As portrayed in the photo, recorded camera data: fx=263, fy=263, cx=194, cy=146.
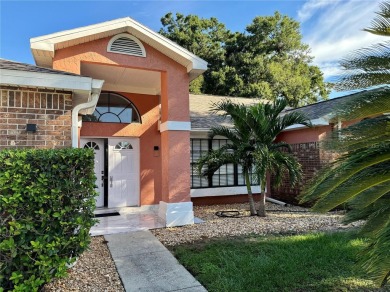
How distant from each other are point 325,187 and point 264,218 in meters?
5.64

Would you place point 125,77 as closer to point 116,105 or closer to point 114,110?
point 116,105

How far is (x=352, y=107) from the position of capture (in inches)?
147

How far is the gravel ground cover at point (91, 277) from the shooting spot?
165 inches

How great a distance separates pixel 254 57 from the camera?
2556 centimetres

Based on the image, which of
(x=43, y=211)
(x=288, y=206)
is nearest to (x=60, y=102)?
(x=43, y=211)

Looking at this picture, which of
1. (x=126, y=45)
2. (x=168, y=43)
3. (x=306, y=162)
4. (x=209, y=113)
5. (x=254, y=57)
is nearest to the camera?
(x=126, y=45)

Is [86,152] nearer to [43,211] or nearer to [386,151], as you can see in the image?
[43,211]

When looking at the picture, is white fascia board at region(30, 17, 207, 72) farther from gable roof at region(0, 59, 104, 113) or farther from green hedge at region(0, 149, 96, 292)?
green hedge at region(0, 149, 96, 292)

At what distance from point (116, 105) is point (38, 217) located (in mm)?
7528

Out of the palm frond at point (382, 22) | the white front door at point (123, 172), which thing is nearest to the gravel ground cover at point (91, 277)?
the white front door at point (123, 172)

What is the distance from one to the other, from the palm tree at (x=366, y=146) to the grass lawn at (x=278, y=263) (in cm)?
87

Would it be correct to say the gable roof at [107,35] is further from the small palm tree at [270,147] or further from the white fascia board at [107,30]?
the small palm tree at [270,147]

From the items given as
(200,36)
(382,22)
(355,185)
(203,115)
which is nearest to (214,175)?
(203,115)

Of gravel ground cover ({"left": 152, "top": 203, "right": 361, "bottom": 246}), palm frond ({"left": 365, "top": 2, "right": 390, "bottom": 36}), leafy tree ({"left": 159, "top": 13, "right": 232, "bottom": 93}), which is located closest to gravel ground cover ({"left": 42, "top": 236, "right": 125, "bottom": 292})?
gravel ground cover ({"left": 152, "top": 203, "right": 361, "bottom": 246})
